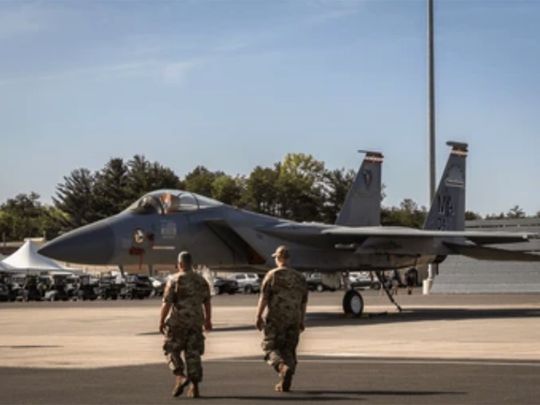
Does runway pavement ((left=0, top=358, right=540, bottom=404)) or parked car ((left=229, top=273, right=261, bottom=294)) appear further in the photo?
parked car ((left=229, top=273, right=261, bottom=294))

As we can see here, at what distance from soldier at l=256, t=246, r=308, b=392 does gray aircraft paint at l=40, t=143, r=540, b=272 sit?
40.7 feet

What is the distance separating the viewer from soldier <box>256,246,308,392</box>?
43.0 feet

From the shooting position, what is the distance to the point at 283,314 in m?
13.3

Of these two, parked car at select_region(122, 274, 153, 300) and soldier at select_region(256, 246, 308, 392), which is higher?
soldier at select_region(256, 246, 308, 392)

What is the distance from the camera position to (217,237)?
27.9 meters

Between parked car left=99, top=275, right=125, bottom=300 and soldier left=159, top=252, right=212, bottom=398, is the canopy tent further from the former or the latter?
soldier left=159, top=252, right=212, bottom=398

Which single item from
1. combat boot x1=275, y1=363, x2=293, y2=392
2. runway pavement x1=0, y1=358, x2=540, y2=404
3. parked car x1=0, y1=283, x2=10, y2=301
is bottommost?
parked car x1=0, y1=283, x2=10, y2=301

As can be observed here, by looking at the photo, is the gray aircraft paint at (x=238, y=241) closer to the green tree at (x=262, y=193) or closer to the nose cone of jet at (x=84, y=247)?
the nose cone of jet at (x=84, y=247)

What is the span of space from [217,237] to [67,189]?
110130 mm

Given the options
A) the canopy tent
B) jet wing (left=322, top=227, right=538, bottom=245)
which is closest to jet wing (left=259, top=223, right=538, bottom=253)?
jet wing (left=322, top=227, right=538, bottom=245)

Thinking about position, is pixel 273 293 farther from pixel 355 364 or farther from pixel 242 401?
pixel 355 364

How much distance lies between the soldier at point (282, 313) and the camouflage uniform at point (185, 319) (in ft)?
2.38

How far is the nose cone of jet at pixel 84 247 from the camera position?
989 inches

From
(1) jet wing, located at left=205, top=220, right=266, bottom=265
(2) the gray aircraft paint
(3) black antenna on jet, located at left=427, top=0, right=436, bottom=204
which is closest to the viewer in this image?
(2) the gray aircraft paint
